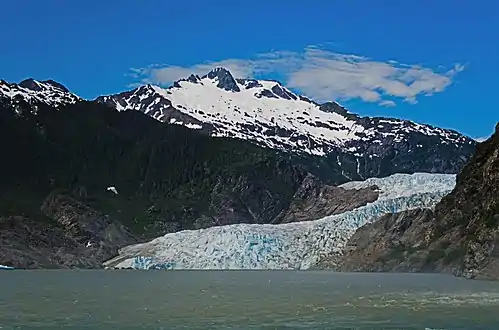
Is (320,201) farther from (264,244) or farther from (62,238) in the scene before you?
(264,244)

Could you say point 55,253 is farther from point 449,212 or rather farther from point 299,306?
point 299,306

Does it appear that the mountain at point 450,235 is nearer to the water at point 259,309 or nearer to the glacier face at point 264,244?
the glacier face at point 264,244

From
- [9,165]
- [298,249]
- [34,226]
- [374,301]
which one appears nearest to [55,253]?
[34,226]

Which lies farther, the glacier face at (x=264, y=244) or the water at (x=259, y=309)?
the glacier face at (x=264, y=244)

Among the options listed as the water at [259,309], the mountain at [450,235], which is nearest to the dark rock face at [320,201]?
the mountain at [450,235]

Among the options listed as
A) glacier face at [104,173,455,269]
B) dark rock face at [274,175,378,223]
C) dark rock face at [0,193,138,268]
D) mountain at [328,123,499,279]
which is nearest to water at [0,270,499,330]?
mountain at [328,123,499,279]

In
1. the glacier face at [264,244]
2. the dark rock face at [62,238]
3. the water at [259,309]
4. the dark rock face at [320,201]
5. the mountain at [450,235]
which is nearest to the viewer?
the water at [259,309]

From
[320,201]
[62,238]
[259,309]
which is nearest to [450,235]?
[259,309]
